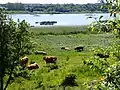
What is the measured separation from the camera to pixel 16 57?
62.1ft

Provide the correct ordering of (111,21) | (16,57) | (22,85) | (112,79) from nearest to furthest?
(112,79)
(111,21)
(16,57)
(22,85)

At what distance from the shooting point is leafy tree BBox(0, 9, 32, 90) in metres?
19.0

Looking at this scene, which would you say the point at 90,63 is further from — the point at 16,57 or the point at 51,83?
the point at 51,83

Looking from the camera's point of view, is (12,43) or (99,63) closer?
(99,63)

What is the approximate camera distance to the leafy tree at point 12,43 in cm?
1898

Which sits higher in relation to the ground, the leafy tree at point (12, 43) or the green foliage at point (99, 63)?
the green foliage at point (99, 63)

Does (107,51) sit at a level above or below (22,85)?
above

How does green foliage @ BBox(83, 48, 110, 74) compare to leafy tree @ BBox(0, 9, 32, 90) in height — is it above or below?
above

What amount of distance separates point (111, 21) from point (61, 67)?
28.8m

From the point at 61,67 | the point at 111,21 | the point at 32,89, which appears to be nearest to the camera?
the point at 111,21

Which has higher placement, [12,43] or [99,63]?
[99,63]

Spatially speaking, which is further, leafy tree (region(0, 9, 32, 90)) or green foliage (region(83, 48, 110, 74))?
leafy tree (region(0, 9, 32, 90))

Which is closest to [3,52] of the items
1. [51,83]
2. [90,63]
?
[51,83]

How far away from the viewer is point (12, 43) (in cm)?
1903
